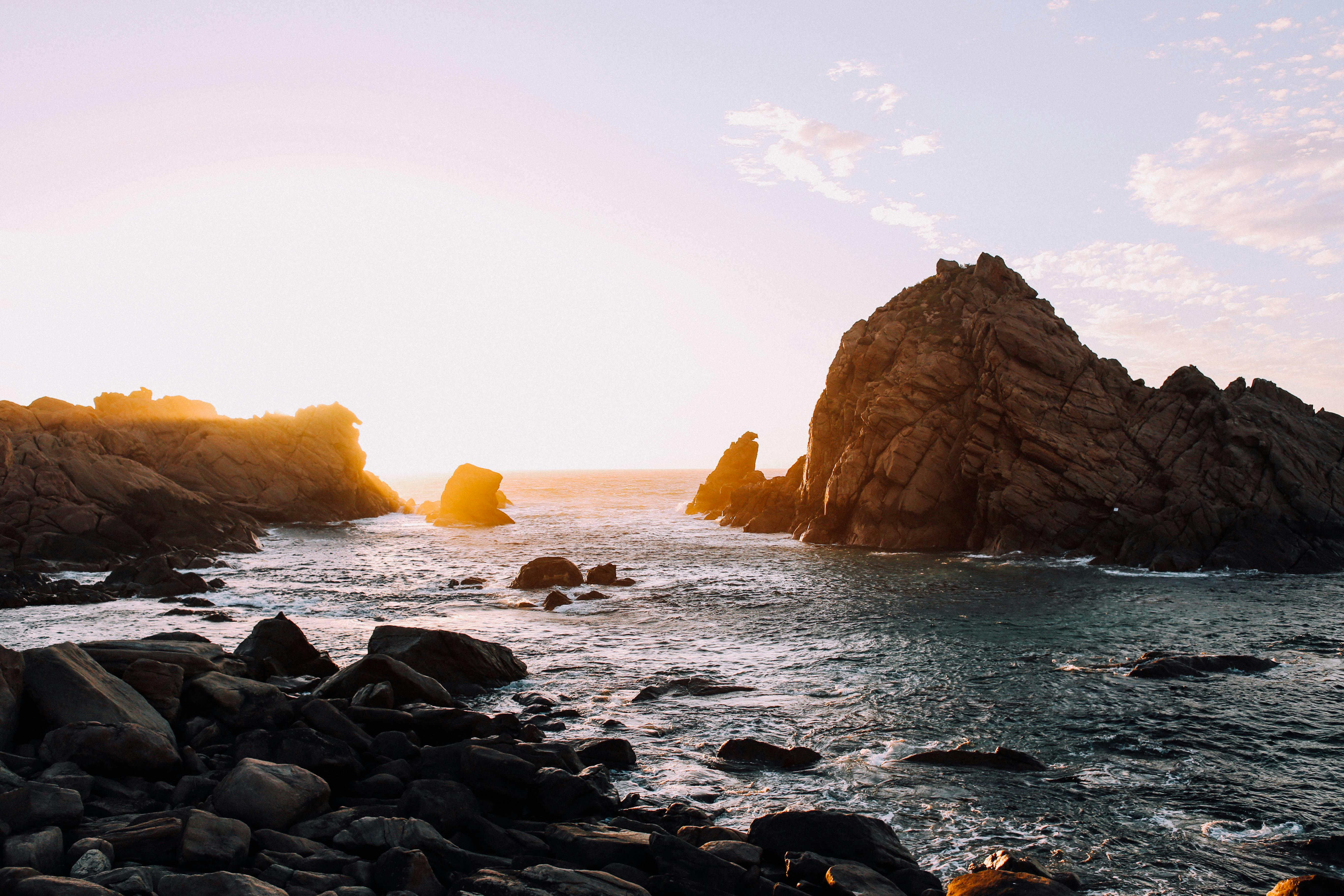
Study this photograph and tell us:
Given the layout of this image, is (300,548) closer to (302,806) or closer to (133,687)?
(133,687)

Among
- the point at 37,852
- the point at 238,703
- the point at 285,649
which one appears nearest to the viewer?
the point at 37,852

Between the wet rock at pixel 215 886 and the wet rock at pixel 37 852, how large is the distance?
65.9 inches

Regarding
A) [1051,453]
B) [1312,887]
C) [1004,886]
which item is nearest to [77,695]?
[1004,886]

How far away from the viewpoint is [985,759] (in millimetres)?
17219

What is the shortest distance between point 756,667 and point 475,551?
4756 centimetres

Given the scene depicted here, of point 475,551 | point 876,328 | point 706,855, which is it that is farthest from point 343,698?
point 876,328

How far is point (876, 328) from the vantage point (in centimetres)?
7788

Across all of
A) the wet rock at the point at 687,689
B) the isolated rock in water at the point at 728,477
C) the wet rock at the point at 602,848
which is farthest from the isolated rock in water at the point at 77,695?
the isolated rock in water at the point at 728,477

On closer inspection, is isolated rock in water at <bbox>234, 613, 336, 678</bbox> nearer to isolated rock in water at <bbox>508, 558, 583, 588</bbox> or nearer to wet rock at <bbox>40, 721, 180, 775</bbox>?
wet rock at <bbox>40, 721, 180, 775</bbox>

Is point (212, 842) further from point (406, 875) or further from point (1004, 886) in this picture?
point (1004, 886)

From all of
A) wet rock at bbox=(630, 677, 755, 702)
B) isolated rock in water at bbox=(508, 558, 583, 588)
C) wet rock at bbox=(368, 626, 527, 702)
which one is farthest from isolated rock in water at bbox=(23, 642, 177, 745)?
isolated rock in water at bbox=(508, 558, 583, 588)

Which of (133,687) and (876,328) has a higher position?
(876,328)

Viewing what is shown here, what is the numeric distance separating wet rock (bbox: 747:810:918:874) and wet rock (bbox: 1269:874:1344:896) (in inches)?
217

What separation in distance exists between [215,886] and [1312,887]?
15.8 meters
